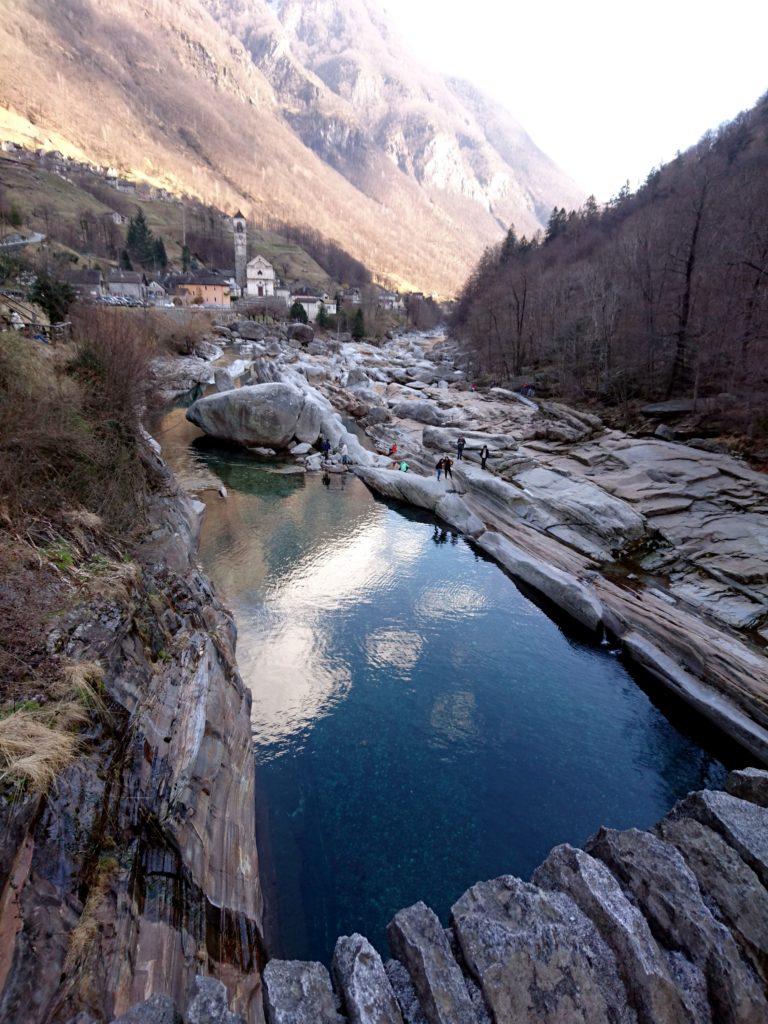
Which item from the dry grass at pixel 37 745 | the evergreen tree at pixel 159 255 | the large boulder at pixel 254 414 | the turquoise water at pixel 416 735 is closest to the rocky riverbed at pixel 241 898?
the dry grass at pixel 37 745

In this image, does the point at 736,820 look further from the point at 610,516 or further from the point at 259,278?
the point at 259,278

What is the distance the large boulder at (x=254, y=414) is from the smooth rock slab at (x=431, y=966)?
92.6 ft

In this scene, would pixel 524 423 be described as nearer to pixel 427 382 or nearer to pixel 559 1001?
pixel 427 382

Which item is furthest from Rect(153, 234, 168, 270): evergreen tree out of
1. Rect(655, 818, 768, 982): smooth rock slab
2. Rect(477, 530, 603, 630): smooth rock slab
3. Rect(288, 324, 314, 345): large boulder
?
Rect(655, 818, 768, 982): smooth rock slab

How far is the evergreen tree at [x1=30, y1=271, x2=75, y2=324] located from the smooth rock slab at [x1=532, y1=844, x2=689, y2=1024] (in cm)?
3162

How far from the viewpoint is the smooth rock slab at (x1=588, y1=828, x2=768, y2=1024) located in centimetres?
539

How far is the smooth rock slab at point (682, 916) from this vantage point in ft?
17.7

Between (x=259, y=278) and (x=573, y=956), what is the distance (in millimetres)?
131399

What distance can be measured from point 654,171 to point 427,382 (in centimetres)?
5355

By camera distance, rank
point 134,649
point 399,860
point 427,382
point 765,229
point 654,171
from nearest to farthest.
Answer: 1. point 134,649
2. point 399,860
3. point 765,229
4. point 427,382
5. point 654,171

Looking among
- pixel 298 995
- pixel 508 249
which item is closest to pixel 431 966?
pixel 298 995

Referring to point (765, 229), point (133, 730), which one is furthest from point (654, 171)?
point (133, 730)

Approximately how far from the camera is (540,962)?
5.36 m

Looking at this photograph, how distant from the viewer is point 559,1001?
5.14 metres
